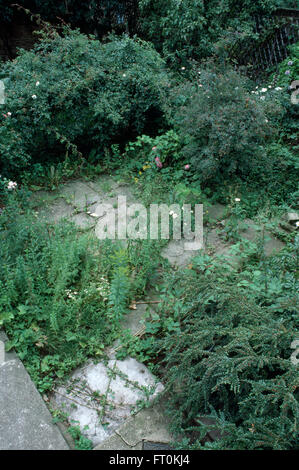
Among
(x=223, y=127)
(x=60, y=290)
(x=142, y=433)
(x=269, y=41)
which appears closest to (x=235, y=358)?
(x=142, y=433)

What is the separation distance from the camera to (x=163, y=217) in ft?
12.6

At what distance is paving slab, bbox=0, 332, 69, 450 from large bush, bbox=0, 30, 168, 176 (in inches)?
91.9

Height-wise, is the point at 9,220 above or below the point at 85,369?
above

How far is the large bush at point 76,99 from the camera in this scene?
418cm

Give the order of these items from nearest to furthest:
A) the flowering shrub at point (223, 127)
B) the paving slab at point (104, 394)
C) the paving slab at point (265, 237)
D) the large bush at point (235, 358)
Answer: the large bush at point (235, 358) → the paving slab at point (104, 394) → the paving slab at point (265, 237) → the flowering shrub at point (223, 127)

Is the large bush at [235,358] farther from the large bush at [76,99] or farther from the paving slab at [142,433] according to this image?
the large bush at [76,99]

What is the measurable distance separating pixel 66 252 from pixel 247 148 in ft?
7.14

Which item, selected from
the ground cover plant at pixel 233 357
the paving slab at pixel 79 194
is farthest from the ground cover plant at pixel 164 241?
the paving slab at pixel 79 194

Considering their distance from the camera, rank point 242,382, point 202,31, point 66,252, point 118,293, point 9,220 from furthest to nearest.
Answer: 1. point 202,31
2. point 9,220
3. point 66,252
4. point 118,293
5. point 242,382

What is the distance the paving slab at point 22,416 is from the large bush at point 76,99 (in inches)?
91.9

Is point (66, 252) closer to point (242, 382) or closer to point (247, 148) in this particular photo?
point (242, 382)

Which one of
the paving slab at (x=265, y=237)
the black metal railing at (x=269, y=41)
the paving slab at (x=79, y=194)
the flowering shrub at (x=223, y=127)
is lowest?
the paving slab at (x=265, y=237)

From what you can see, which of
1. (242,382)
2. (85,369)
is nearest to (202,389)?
(242,382)

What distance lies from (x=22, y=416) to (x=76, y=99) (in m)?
3.42
